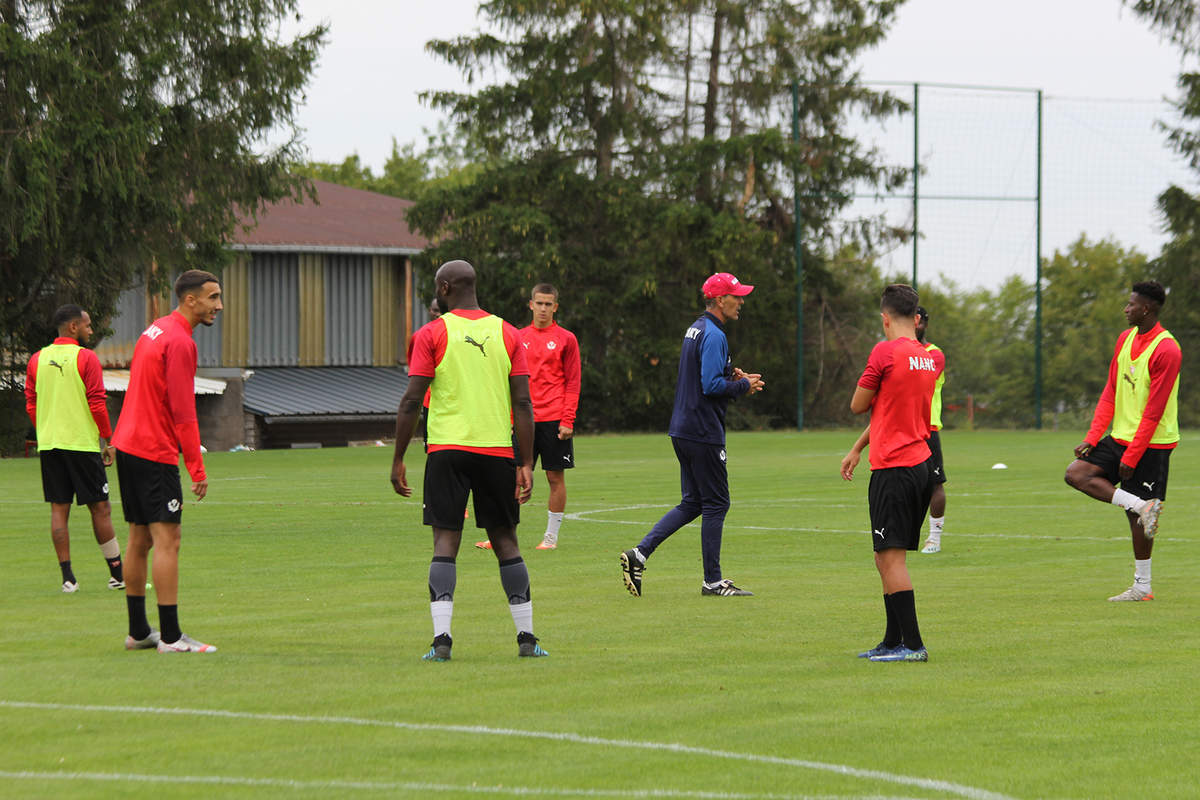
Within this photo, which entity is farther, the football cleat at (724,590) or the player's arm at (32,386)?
the player's arm at (32,386)

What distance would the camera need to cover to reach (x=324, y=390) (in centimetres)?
5034

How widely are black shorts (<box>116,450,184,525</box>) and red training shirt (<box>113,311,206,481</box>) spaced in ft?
0.15

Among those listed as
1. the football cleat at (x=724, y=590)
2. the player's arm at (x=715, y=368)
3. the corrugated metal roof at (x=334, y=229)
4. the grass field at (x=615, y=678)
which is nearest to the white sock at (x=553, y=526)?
the grass field at (x=615, y=678)

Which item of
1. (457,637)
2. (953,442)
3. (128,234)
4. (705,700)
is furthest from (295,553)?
(953,442)

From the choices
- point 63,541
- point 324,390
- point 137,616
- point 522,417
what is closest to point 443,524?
point 522,417

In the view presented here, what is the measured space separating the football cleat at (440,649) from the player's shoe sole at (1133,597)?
16.2 ft

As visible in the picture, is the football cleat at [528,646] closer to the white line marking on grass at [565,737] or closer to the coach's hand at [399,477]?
the coach's hand at [399,477]

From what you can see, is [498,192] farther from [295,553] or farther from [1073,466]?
[1073,466]

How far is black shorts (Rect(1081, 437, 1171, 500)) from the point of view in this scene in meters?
11.4

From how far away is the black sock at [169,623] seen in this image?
29.5 ft

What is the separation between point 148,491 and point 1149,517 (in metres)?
6.52

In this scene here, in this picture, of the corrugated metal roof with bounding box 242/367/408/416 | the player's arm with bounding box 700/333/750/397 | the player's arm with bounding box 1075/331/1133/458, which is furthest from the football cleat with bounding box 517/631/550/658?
the corrugated metal roof with bounding box 242/367/408/416

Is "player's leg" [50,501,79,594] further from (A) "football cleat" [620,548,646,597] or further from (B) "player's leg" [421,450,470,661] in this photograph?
(B) "player's leg" [421,450,470,661]

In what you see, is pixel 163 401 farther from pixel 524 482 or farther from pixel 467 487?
pixel 524 482
